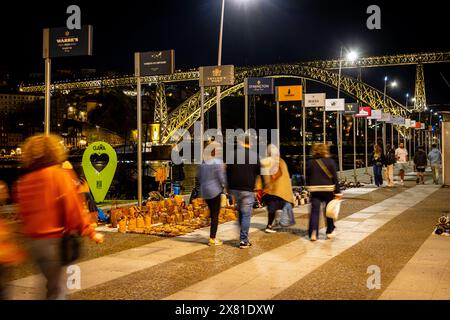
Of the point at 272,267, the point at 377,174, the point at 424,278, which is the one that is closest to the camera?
the point at 424,278

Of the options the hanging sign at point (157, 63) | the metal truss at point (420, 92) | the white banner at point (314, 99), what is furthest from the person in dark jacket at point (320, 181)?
the metal truss at point (420, 92)

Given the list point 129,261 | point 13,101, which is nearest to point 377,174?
point 129,261

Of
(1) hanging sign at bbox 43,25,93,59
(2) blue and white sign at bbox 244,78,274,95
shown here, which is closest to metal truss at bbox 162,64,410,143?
(2) blue and white sign at bbox 244,78,274,95

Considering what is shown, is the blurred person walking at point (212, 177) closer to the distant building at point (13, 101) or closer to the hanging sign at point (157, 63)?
the hanging sign at point (157, 63)

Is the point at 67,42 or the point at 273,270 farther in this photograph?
the point at 67,42

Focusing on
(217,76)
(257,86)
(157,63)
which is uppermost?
(257,86)

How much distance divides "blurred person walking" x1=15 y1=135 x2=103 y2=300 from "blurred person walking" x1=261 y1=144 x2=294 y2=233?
20.1ft

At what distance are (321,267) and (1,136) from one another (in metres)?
129

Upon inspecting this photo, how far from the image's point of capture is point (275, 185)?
33.8 ft

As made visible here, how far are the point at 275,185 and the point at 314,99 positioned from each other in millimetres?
11454

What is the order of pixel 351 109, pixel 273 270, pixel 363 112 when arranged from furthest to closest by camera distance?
pixel 363 112 < pixel 351 109 < pixel 273 270

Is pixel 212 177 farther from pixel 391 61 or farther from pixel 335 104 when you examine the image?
pixel 391 61
